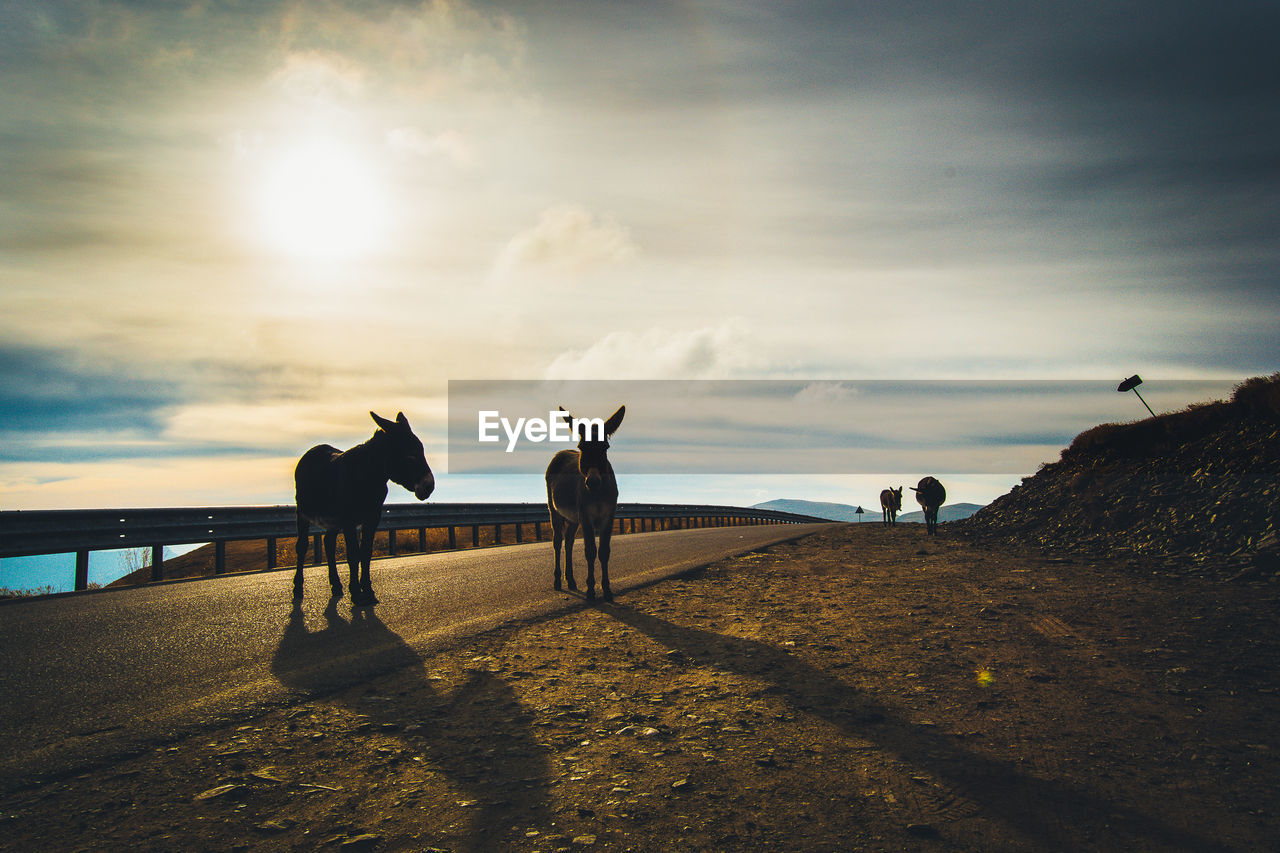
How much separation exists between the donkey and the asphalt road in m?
0.52

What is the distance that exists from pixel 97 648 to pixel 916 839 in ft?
20.9

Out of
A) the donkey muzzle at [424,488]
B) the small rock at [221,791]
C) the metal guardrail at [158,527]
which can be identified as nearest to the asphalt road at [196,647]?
the small rock at [221,791]

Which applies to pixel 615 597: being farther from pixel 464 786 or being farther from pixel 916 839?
pixel 916 839

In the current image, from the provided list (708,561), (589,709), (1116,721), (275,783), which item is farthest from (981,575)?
(275,783)

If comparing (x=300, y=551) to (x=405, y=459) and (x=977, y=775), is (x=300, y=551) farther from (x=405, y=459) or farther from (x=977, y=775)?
(x=977, y=775)

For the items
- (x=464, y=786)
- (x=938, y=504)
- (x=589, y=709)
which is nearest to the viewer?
(x=464, y=786)

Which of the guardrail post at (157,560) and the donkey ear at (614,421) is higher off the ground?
the donkey ear at (614,421)

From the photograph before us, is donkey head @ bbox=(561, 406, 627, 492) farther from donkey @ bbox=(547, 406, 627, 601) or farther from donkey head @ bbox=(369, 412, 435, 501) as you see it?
donkey head @ bbox=(369, 412, 435, 501)

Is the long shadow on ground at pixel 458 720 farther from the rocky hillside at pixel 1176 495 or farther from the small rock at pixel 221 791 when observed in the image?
A: the rocky hillside at pixel 1176 495

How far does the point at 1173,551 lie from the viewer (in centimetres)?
1073

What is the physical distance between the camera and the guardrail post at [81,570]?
10031 millimetres

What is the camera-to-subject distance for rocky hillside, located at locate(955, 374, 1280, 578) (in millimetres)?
10156

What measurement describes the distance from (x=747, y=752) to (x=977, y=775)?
1.06 metres

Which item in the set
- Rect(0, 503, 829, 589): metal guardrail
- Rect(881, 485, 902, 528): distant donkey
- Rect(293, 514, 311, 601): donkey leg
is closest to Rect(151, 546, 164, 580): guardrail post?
Rect(0, 503, 829, 589): metal guardrail
